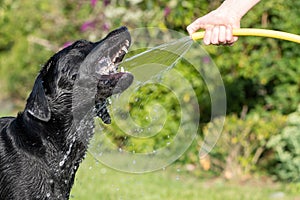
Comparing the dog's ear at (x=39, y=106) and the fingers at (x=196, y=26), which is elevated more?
the fingers at (x=196, y=26)

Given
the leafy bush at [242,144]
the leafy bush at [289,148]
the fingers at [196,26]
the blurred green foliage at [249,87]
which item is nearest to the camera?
the fingers at [196,26]

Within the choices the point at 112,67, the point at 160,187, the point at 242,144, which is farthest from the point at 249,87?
the point at 112,67

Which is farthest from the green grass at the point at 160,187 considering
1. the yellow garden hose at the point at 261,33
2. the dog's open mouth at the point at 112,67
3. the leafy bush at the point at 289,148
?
the yellow garden hose at the point at 261,33

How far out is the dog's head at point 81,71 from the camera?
194 inches

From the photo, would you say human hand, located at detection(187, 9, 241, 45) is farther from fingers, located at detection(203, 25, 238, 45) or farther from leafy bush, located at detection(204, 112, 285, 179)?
leafy bush, located at detection(204, 112, 285, 179)

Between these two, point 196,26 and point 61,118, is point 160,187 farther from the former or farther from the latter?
point 196,26

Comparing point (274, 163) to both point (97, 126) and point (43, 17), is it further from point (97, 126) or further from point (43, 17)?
point (43, 17)

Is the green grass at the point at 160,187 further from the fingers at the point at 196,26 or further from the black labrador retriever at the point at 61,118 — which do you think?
the fingers at the point at 196,26

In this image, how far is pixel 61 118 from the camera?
503cm

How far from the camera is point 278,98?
27.8 ft

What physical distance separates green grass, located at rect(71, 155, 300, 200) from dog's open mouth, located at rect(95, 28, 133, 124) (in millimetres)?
2193

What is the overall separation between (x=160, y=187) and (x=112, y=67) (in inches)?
131

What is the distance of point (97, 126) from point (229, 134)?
359cm

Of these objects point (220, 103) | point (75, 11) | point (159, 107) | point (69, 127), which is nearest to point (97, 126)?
point (69, 127)
